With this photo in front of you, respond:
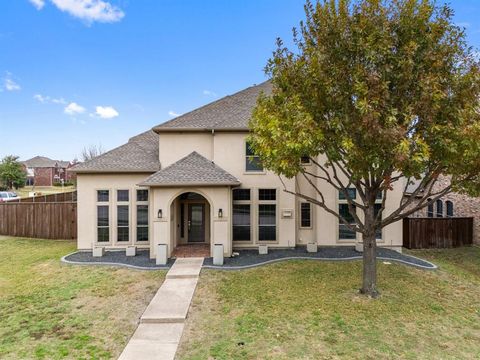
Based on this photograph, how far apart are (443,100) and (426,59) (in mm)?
1084

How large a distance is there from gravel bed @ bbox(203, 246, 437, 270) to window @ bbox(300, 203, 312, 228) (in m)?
1.24

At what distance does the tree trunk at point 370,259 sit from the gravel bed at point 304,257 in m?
3.61

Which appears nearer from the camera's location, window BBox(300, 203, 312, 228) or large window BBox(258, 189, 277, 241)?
large window BBox(258, 189, 277, 241)

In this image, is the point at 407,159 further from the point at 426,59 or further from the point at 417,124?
the point at 426,59

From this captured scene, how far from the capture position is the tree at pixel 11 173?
44.1 metres

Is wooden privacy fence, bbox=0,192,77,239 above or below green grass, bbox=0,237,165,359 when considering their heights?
above

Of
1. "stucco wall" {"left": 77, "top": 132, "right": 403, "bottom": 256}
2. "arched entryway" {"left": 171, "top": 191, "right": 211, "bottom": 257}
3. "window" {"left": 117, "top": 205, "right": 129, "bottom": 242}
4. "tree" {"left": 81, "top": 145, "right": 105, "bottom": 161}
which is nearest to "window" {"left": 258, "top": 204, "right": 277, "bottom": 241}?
"stucco wall" {"left": 77, "top": 132, "right": 403, "bottom": 256}

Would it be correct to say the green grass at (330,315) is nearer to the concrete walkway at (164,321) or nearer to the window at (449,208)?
the concrete walkway at (164,321)

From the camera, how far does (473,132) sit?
6090mm

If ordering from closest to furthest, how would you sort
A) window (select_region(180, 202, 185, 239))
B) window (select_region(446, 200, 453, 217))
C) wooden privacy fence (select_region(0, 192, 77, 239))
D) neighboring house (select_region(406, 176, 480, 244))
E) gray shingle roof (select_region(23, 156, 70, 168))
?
window (select_region(180, 202, 185, 239)) → neighboring house (select_region(406, 176, 480, 244)) → wooden privacy fence (select_region(0, 192, 77, 239)) → window (select_region(446, 200, 453, 217)) → gray shingle roof (select_region(23, 156, 70, 168))

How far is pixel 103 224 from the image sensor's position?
13.6m

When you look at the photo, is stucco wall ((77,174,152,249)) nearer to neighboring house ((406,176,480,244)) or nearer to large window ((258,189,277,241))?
large window ((258,189,277,241))

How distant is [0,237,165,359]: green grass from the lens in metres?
5.77

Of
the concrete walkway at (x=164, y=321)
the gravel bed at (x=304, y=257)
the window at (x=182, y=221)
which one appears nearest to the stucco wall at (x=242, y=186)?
the gravel bed at (x=304, y=257)
